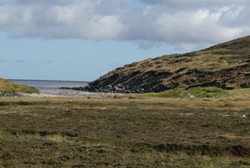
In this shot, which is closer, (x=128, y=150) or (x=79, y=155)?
(x=79, y=155)

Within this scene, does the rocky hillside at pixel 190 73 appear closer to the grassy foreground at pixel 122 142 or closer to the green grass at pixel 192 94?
Result: the green grass at pixel 192 94

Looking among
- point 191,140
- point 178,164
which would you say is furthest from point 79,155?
point 191,140

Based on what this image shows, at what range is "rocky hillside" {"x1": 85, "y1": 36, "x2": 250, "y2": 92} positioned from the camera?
105119 mm

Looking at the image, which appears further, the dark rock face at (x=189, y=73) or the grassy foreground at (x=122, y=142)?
the dark rock face at (x=189, y=73)

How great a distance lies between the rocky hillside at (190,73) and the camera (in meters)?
105

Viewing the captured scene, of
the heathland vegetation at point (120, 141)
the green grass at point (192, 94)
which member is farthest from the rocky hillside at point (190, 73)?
the heathland vegetation at point (120, 141)

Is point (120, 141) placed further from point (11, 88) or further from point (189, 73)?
point (189, 73)

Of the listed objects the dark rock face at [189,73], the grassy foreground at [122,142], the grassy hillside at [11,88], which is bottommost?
the grassy foreground at [122,142]

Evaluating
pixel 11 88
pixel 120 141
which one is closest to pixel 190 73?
pixel 11 88

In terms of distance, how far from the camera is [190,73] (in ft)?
386

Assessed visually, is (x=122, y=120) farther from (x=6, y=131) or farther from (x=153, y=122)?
(x=6, y=131)

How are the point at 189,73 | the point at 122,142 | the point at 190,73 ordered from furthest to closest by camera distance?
the point at 189,73, the point at 190,73, the point at 122,142

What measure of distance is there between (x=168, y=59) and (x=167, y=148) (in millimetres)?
133296

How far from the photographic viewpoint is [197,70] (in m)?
118
